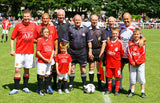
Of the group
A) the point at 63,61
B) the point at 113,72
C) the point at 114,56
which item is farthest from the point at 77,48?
the point at 113,72

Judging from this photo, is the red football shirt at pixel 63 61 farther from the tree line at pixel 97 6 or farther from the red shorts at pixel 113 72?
the tree line at pixel 97 6

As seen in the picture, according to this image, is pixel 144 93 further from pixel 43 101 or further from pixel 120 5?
pixel 120 5

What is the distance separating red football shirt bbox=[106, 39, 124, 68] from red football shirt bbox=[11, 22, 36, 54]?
229 centimetres

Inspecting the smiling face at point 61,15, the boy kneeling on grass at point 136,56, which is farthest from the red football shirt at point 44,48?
the boy kneeling on grass at point 136,56

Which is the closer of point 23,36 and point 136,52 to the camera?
point 136,52

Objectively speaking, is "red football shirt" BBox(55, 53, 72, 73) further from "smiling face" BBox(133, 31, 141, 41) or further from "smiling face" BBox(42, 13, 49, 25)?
"smiling face" BBox(133, 31, 141, 41)

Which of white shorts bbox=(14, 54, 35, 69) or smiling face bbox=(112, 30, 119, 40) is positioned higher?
smiling face bbox=(112, 30, 119, 40)

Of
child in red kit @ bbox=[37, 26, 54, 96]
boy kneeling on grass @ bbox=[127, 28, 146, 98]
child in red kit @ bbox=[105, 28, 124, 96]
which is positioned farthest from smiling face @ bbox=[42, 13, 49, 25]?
boy kneeling on grass @ bbox=[127, 28, 146, 98]

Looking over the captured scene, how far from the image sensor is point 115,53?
7.01m

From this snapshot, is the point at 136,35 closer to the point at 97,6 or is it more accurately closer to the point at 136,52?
the point at 136,52

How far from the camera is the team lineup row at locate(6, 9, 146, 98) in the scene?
22.7 ft

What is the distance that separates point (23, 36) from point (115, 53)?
266cm

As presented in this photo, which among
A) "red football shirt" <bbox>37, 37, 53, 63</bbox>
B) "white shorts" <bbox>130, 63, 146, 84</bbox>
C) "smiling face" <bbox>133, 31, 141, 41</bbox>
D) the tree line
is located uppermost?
the tree line

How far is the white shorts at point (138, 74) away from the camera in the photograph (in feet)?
22.6
